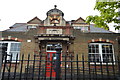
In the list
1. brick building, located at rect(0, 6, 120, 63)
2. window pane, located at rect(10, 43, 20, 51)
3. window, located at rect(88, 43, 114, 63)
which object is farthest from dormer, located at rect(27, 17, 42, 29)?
window, located at rect(88, 43, 114, 63)

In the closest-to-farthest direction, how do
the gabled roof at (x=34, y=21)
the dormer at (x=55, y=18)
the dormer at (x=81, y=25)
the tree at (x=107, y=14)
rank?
the tree at (x=107, y=14) → the dormer at (x=55, y=18) → the dormer at (x=81, y=25) → the gabled roof at (x=34, y=21)

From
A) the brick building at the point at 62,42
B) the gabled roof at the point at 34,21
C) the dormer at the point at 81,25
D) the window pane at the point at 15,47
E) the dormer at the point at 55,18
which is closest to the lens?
the brick building at the point at 62,42

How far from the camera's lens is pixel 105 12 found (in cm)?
634

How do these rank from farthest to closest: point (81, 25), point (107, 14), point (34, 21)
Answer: point (34, 21) → point (81, 25) → point (107, 14)

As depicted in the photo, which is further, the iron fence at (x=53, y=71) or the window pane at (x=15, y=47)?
the window pane at (x=15, y=47)

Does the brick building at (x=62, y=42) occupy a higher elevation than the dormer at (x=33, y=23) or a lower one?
lower

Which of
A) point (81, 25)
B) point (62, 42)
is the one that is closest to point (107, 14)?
point (62, 42)

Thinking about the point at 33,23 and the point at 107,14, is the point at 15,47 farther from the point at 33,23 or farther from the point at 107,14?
the point at 107,14

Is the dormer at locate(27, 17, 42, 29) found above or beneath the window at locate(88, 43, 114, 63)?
above

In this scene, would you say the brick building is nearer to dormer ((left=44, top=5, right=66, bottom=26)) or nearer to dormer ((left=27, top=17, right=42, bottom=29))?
dormer ((left=44, top=5, right=66, bottom=26))

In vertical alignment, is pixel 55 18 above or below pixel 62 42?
above

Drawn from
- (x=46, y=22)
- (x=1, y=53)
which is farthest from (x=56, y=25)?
(x=1, y=53)

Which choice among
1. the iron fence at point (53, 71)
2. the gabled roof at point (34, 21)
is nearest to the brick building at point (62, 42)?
the iron fence at point (53, 71)

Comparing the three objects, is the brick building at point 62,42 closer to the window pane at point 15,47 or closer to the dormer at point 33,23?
the window pane at point 15,47
